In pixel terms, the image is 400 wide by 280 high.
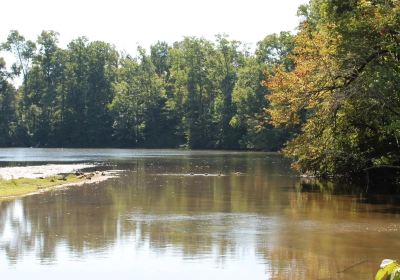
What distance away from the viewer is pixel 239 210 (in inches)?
952

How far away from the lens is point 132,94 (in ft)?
388

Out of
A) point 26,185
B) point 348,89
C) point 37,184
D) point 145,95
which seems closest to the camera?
point 348,89

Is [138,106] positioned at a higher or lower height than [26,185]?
higher

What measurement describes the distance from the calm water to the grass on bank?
138cm

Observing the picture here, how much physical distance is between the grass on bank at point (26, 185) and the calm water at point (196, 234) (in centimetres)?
138

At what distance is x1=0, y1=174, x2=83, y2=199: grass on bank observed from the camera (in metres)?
29.4

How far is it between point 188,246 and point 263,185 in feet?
61.4

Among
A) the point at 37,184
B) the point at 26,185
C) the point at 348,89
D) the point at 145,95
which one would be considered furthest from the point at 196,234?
the point at 145,95

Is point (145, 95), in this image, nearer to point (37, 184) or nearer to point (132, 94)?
point (132, 94)

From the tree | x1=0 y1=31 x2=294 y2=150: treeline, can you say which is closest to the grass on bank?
x1=0 y1=31 x2=294 y2=150: treeline

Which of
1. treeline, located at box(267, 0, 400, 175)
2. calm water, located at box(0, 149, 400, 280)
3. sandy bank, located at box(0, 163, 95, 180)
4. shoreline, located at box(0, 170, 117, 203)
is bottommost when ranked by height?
calm water, located at box(0, 149, 400, 280)

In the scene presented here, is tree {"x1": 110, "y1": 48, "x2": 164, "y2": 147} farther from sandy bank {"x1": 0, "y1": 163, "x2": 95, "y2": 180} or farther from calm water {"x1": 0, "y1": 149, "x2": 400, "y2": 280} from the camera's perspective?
calm water {"x1": 0, "y1": 149, "x2": 400, "y2": 280}

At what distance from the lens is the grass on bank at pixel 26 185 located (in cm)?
2944

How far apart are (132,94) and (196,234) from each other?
101500 mm
